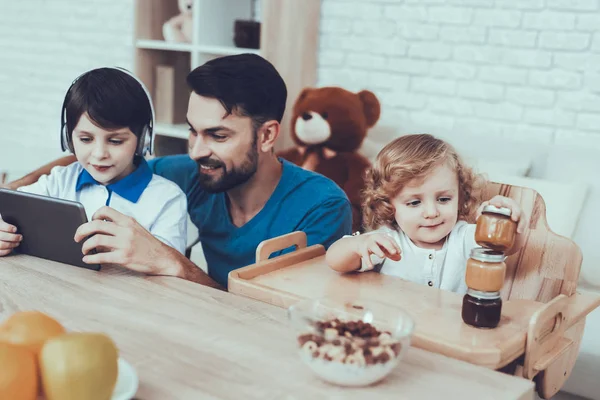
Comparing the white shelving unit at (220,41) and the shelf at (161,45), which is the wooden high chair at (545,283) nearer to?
→ the white shelving unit at (220,41)

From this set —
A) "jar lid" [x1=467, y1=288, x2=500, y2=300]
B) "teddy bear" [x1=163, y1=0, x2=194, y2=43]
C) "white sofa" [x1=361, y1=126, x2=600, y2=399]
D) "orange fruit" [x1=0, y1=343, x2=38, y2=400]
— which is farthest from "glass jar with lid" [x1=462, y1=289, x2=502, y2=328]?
"teddy bear" [x1=163, y1=0, x2=194, y2=43]

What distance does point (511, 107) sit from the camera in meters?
2.93

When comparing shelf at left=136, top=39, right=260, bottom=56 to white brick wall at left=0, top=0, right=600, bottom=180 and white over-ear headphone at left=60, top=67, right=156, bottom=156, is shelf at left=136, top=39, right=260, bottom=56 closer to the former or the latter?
white brick wall at left=0, top=0, right=600, bottom=180

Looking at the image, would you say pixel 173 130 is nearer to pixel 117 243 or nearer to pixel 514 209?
pixel 117 243

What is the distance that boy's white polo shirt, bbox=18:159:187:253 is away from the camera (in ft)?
5.49

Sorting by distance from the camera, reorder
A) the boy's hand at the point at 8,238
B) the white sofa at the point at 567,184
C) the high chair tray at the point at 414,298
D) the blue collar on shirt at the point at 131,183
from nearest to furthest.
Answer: the high chair tray at the point at 414,298, the boy's hand at the point at 8,238, the blue collar on shirt at the point at 131,183, the white sofa at the point at 567,184

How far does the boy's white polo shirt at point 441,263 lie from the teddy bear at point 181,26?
2223 mm

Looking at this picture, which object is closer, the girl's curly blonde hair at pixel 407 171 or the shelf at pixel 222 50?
the girl's curly blonde hair at pixel 407 171

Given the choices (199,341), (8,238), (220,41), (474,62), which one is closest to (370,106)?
(474,62)

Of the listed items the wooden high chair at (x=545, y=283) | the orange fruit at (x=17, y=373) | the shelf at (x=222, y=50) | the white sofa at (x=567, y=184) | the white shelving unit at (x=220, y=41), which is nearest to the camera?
the orange fruit at (x=17, y=373)

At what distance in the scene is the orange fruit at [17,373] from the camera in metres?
0.82

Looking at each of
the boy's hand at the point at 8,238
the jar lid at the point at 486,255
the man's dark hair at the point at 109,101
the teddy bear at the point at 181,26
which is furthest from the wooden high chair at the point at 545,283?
the teddy bear at the point at 181,26

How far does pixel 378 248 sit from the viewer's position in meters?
1.36

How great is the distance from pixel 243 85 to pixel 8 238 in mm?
666
